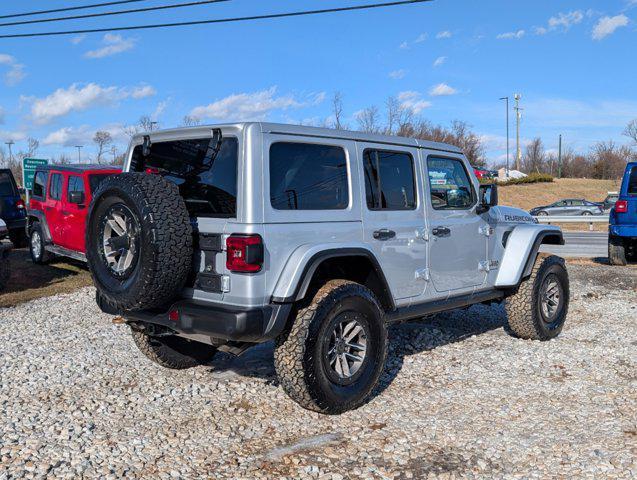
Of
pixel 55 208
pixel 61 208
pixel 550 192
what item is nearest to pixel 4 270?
pixel 61 208

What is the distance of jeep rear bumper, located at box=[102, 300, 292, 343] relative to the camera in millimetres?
3926

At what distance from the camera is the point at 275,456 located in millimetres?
3764

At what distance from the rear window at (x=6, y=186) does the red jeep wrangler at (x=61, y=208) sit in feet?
9.42

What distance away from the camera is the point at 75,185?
1105 cm

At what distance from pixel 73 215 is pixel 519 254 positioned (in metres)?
7.84

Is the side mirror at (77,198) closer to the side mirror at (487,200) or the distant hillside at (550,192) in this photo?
the side mirror at (487,200)

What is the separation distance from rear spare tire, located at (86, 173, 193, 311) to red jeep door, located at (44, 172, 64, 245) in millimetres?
7595

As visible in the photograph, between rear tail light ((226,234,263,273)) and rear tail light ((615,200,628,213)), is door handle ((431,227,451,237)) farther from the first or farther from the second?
rear tail light ((615,200,628,213))

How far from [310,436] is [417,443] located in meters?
0.71

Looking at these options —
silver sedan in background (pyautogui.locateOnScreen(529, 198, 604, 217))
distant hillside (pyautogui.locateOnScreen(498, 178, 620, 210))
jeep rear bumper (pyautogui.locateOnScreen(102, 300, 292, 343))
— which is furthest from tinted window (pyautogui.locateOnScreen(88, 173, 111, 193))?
distant hillside (pyautogui.locateOnScreen(498, 178, 620, 210))

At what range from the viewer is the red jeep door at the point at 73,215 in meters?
10.4

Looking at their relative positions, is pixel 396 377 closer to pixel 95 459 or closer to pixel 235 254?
pixel 235 254

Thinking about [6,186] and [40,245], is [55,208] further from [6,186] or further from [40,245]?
[6,186]

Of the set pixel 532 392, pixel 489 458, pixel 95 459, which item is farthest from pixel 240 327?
pixel 532 392
